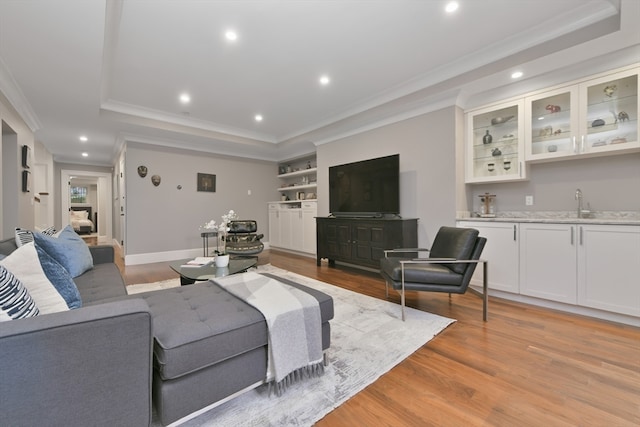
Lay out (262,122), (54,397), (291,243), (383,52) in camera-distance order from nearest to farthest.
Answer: (54,397), (383,52), (262,122), (291,243)

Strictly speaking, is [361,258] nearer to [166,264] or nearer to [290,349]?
[290,349]

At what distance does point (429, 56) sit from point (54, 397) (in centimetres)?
364

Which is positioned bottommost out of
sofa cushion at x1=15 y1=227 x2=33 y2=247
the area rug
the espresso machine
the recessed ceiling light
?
the area rug

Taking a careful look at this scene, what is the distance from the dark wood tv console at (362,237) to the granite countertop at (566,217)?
72cm

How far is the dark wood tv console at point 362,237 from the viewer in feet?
12.3

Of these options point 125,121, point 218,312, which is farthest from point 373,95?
point 125,121

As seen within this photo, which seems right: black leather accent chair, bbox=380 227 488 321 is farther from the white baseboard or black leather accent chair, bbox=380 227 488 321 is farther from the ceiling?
A: the ceiling

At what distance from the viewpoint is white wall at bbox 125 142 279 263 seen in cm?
511

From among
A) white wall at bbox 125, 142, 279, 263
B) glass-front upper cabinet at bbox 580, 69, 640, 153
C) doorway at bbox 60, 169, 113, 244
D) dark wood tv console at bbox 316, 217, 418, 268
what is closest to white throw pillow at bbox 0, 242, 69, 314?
dark wood tv console at bbox 316, 217, 418, 268

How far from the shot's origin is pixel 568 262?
8.69ft

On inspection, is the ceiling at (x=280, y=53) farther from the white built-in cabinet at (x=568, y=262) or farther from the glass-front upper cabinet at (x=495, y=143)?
the white built-in cabinet at (x=568, y=262)

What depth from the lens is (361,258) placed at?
13.6ft

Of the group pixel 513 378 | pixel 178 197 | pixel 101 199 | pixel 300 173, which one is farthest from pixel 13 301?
pixel 101 199

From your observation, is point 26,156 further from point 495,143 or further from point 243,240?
point 495,143
